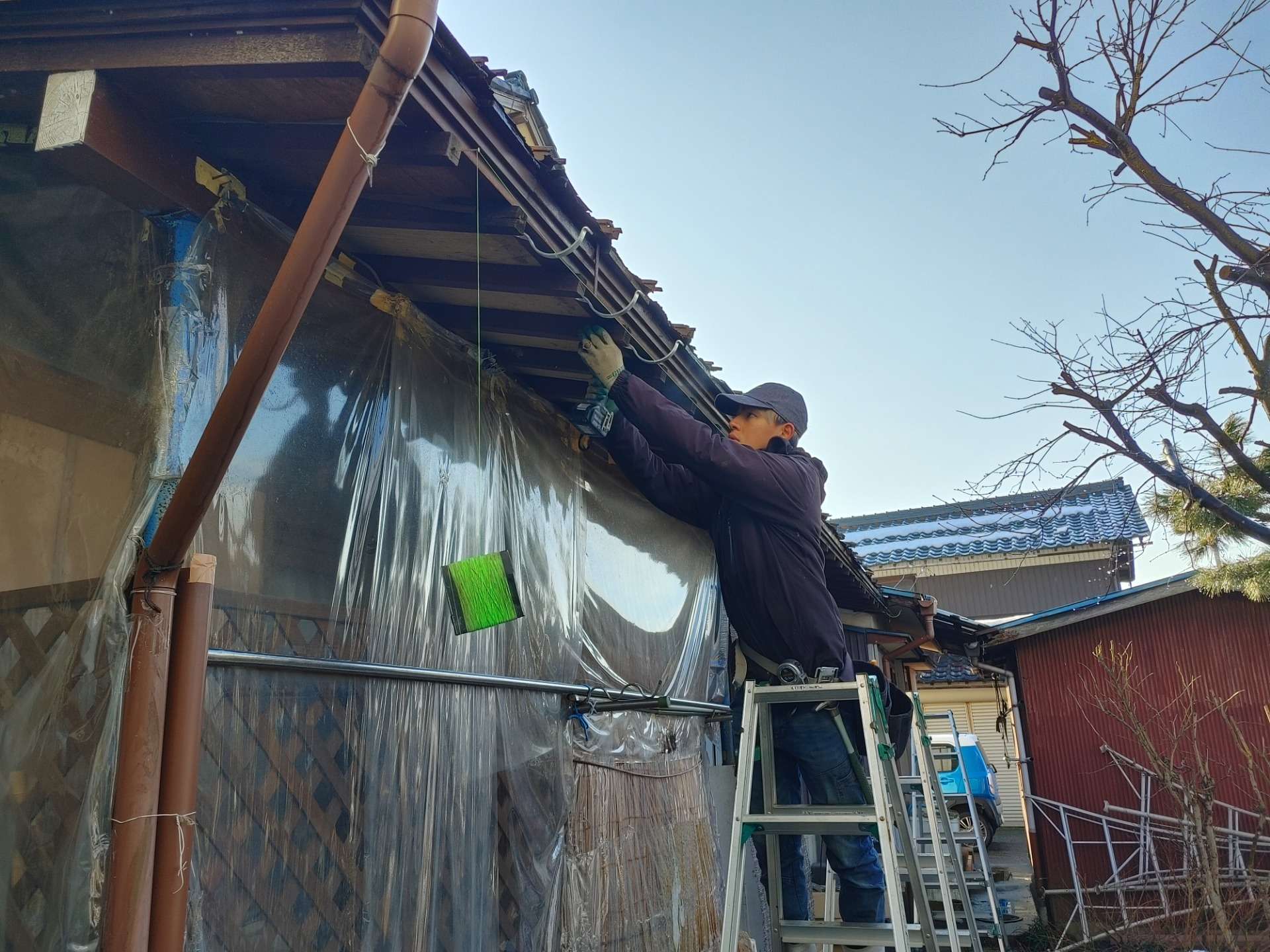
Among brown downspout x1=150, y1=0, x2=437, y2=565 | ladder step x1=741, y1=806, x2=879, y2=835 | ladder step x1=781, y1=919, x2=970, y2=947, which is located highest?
brown downspout x1=150, y1=0, x2=437, y2=565

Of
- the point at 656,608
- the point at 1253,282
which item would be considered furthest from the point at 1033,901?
the point at 1253,282

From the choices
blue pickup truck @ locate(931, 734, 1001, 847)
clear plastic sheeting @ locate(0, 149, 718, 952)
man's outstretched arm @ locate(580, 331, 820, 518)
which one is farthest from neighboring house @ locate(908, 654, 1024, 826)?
clear plastic sheeting @ locate(0, 149, 718, 952)

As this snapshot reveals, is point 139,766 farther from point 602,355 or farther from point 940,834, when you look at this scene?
point 940,834

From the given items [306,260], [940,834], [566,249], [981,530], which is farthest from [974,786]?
[306,260]

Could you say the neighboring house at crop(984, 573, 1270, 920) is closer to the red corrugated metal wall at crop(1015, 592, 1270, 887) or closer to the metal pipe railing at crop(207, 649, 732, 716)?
the red corrugated metal wall at crop(1015, 592, 1270, 887)

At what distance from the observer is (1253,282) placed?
4.01 meters

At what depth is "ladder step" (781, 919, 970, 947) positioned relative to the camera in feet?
10.7

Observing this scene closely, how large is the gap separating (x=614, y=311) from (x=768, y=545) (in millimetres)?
1319

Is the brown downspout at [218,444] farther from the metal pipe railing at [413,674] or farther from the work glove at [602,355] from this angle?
the work glove at [602,355]

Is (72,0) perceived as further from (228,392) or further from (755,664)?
(755,664)

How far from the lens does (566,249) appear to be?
281 centimetres

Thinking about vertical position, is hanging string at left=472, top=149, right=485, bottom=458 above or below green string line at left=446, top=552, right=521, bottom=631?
above

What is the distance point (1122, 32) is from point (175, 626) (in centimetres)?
408

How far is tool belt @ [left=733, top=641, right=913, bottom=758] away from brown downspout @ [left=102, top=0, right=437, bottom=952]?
2.52 meters
